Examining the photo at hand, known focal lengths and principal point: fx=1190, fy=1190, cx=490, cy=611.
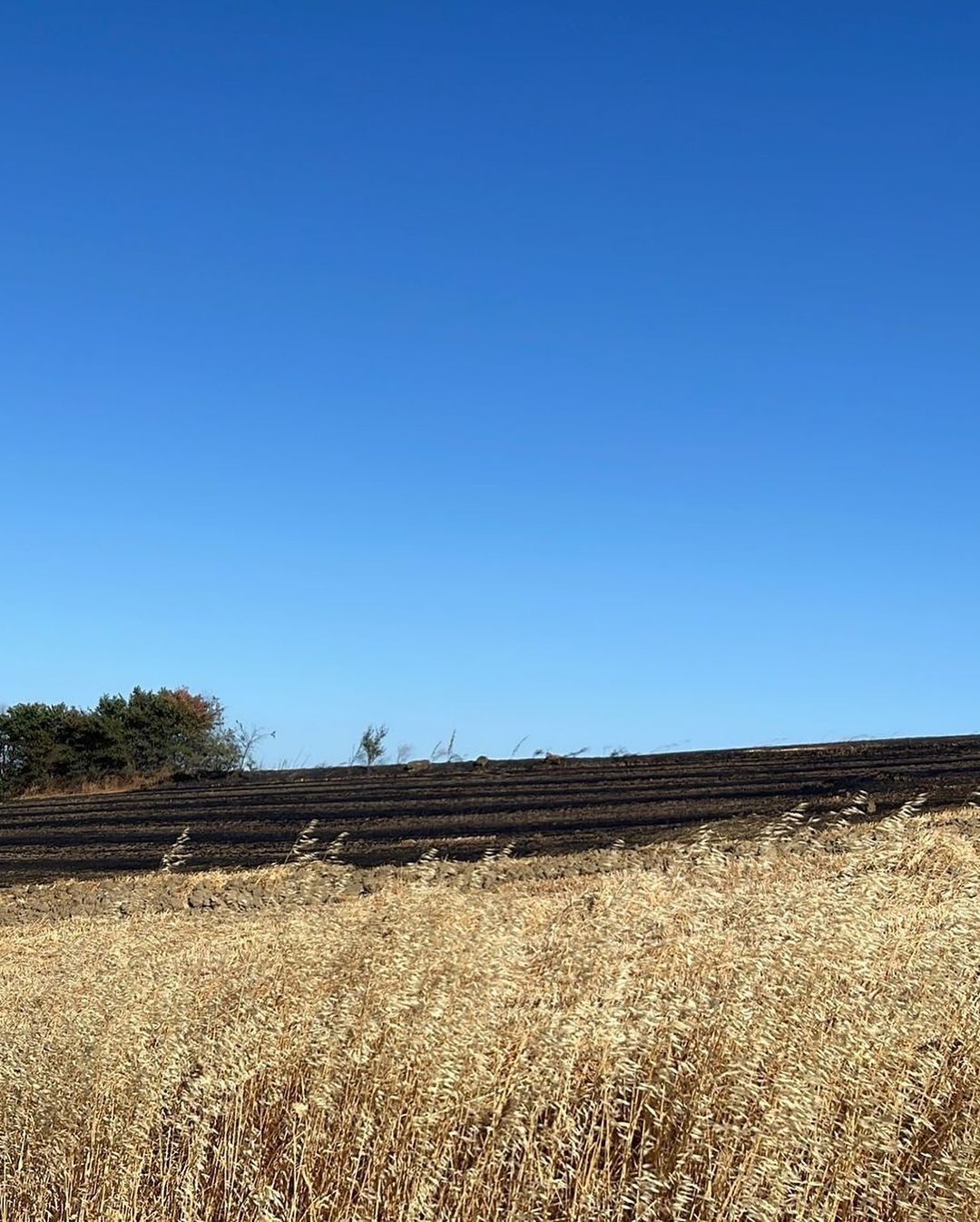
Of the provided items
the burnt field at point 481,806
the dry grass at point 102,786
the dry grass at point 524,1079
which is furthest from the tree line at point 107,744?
the dry grass at point 524,1079

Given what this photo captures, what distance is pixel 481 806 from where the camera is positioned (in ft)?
68.2

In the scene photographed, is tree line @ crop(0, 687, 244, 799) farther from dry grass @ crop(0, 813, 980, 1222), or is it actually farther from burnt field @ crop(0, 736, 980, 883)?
dry grass @ crop(0, 813, 980, 1222)

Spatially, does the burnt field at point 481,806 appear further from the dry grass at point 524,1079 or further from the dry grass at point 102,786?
the dry grass at point 524,1079

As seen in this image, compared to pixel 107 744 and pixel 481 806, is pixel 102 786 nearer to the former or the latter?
pixel 107 744

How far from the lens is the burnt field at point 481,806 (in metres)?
16.7

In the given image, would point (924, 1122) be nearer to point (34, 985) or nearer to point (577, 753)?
point (34, 985)

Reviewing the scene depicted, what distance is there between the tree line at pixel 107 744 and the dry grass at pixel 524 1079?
101 feet

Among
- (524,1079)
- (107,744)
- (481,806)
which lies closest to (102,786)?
(107,744)

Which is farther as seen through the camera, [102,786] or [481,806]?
[102,786]

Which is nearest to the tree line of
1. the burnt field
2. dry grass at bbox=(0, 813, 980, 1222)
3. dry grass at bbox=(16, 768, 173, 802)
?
Answer: dry grass at bbox=(16, 768, 173, 802)

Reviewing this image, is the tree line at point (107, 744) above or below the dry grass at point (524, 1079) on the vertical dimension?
above

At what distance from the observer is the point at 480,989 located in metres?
5.82

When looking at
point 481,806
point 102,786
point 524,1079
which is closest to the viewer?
point 524,1079

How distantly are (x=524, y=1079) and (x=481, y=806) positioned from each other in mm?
15684
